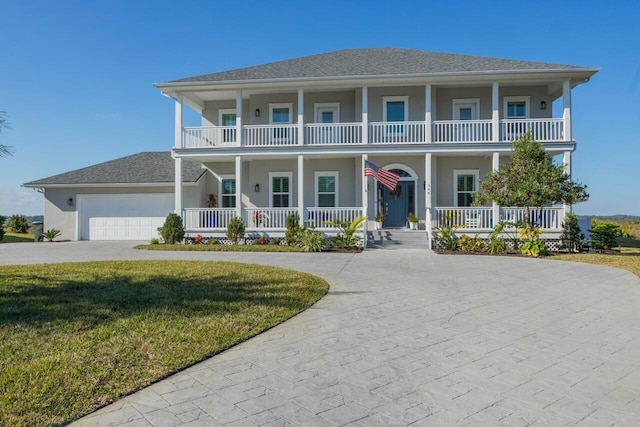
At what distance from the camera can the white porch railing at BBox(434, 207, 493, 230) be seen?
1574cm

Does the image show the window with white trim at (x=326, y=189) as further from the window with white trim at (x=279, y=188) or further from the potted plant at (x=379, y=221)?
the potted plant at (x=379, y=221)

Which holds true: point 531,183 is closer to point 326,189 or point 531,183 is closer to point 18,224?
point 326,189

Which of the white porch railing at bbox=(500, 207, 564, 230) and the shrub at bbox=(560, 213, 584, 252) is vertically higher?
the white porch railing at bbox=(500, 207, 564, 230)

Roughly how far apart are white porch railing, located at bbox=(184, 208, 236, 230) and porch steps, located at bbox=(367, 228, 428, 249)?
Result: 6.10m

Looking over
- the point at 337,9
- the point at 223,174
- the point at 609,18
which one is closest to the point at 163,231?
the point at 223,174

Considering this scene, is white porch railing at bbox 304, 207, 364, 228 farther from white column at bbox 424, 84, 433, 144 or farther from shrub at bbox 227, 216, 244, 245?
white column at bbox 424, 84, 433, 144

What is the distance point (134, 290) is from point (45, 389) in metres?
3.76

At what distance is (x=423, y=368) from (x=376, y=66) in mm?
15594

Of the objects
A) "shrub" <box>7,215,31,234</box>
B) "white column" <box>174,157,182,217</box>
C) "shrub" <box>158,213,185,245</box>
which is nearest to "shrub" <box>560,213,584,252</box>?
"shrub" <box>158,213,185,245</box>

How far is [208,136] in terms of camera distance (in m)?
18.3

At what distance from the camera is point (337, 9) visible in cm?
1634

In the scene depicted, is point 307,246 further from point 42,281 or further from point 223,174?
point 42,281

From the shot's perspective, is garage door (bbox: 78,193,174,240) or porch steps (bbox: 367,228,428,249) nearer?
porch steps (bbox: 367,228,428,249)

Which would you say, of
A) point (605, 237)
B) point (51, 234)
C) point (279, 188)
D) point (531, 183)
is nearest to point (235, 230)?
point (279, 188)
